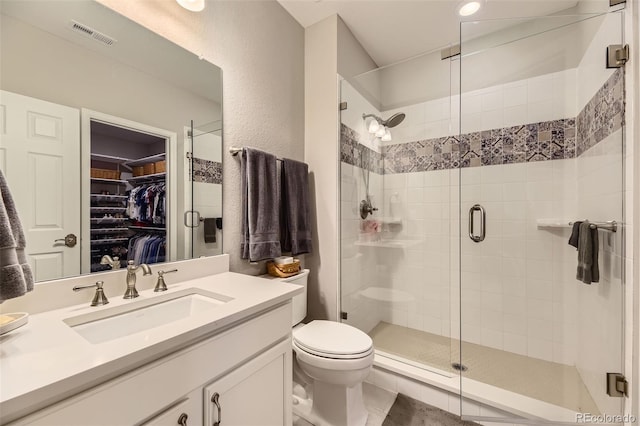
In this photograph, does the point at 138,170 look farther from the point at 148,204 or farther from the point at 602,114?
the point at 602,114

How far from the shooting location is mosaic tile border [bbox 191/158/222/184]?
1344 mm

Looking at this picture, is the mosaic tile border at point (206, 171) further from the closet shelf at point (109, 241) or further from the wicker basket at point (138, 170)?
the closet shelf at point (109, 241)

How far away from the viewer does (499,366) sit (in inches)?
68.0

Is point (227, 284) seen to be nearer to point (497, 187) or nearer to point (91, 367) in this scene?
point (91, 367)

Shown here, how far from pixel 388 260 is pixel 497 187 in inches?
39.1

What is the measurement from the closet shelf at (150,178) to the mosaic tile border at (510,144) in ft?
4.05

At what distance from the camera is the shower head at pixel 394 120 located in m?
2.30

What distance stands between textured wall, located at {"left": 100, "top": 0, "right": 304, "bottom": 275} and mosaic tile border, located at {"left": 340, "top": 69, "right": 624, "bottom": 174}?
0.52 meters

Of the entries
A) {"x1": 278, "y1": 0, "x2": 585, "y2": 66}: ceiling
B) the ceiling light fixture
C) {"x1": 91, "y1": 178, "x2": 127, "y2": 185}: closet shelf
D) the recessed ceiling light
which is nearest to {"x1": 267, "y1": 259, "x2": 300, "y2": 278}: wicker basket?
{"x1": 91, "y1": 178, "x2": 127, "y2": 185}: closet shelf

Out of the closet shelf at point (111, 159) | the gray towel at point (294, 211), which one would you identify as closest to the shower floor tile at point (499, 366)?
the gray towel at point (294, 211)

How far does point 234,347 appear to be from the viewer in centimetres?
87

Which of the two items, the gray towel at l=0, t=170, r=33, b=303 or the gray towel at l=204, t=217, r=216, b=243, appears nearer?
the gray towel at l=0, t=170, r=33, b=303

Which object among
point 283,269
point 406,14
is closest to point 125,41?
point 283,269

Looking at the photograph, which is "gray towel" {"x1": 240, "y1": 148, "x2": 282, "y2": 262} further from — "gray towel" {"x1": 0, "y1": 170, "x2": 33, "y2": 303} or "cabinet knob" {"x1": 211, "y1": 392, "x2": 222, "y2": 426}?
"gray towel" {"x1": 0, "y1": 170, "x2": 33, "y2": 303}
